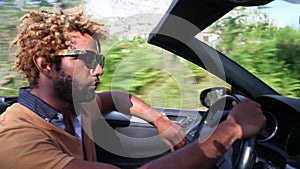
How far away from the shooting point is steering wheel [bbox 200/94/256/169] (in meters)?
2.18

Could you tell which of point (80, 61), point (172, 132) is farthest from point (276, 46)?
point (80, 61)

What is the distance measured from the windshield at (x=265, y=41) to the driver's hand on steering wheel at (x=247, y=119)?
314 centimetres

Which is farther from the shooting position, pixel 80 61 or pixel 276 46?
pixel 276 46

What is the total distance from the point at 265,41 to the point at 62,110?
3.66 m

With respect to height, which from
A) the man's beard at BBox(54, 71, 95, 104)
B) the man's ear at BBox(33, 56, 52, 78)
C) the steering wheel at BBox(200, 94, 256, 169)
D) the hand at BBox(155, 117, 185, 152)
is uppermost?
the man's ear at BBox(33, 56, 52, 78)

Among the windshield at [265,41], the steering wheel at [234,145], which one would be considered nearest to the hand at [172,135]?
the steering wheel at [234,145]

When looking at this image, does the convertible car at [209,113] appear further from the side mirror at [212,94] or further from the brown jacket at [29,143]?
the brown jacket at [29,143]

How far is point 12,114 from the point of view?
225cm

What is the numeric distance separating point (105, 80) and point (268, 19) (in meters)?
2.04

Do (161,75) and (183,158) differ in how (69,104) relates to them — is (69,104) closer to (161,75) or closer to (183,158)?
(183,158)

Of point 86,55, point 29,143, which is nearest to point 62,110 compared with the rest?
point 86,55

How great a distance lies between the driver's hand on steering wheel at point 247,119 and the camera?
1.97 metres

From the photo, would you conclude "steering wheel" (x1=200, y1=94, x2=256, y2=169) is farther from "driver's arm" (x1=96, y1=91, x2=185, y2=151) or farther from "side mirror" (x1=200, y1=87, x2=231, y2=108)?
"driver's arm" (x1=96, y1=91, x2=185, y2=151)

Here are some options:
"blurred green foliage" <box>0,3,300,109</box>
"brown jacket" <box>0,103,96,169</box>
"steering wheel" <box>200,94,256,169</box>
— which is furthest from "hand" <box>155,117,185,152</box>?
"blurred green foliage" <box>0,3,300,109</box>
